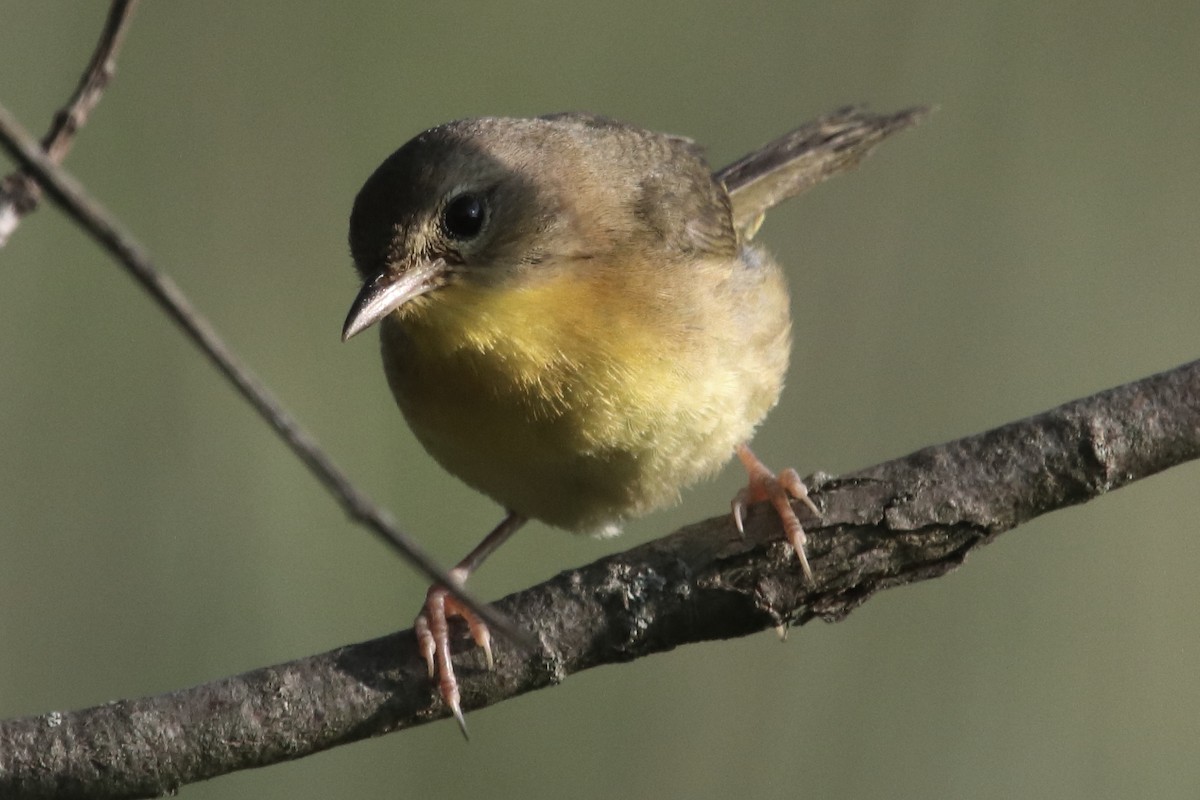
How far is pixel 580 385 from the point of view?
3449 mm

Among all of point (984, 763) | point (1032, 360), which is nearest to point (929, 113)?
point (1032, 360)

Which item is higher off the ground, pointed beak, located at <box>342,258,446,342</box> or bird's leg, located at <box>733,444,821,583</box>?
pointed beak, located at <box>342,258,446,342</box>

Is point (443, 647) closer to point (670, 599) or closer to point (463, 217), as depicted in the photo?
point (670, 599)

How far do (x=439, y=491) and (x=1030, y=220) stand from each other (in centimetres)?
252

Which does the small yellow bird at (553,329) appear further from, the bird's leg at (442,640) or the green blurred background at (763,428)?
the green blurred background at (763,428)

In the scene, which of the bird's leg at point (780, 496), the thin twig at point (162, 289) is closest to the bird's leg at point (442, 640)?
the bird's leg at point (780, 496)

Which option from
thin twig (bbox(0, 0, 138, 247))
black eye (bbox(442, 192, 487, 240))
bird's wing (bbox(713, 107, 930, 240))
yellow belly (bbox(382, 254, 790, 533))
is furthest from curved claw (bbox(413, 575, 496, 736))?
bird's wing (bbox(713, 107, 930, 240))

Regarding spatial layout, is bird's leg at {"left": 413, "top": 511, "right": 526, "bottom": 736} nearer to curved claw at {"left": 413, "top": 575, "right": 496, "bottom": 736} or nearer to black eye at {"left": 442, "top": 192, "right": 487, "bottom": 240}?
curved claw at {"left": 413, "top": 575, "right": 496, "bottom": 736}

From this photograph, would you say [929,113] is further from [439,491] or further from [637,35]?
[439,491]

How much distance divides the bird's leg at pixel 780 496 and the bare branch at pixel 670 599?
0.03m

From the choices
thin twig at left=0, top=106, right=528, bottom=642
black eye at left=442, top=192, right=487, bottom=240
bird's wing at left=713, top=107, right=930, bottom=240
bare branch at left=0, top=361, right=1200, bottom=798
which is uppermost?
bird's wing at left=713, top=107, right=930, bottom=240

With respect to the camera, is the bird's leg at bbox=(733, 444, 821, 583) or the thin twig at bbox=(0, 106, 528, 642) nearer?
the thin twig at bbox=(0, 106, 528, 642)

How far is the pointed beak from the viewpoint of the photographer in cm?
324

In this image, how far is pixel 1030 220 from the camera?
5559mm
